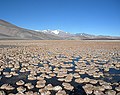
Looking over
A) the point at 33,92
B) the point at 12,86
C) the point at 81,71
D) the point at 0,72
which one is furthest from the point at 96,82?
the point at 0,72

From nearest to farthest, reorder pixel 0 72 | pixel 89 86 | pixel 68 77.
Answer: pixel 89 86 → pixel 68 77 → pixel 0 72

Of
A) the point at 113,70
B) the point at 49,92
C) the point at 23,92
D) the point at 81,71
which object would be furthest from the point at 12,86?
the point at 113,70

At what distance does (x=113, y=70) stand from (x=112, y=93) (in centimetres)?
529

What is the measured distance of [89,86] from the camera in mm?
8758

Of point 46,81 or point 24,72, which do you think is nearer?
point 46,81

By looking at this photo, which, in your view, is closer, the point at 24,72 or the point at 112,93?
the point at 112,93

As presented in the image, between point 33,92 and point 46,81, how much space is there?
1.94m

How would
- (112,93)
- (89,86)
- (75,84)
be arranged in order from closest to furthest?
1. (112,93)
2. (89,86)
3. (75,84)

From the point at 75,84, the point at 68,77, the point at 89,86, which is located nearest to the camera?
the point at 89,86

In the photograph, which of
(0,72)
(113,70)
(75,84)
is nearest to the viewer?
(75,84)

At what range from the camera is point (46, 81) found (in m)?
9.94

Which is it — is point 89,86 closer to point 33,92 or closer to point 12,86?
point 33,92

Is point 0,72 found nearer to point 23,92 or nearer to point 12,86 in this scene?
point 12,86

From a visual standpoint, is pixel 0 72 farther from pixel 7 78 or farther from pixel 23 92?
pixel 23 92
